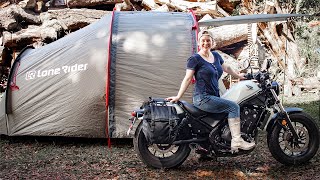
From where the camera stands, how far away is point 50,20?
1398 cm

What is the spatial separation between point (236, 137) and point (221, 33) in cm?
905

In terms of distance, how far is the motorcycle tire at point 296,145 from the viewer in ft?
13.3

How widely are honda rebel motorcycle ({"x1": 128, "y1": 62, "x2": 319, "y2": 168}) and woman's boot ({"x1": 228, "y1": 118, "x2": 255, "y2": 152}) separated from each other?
0.10 m

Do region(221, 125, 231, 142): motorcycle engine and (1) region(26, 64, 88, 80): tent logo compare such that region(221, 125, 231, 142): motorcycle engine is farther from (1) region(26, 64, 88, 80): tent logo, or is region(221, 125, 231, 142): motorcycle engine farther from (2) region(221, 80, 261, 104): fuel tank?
(1) region(26, 64, 88, 80): tent logo

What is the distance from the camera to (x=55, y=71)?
220 inches

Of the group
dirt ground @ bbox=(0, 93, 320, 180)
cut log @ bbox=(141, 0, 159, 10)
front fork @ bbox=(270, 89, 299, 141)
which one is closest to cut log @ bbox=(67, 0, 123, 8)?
cut log @ bbox=(141, 0, 159, 10)

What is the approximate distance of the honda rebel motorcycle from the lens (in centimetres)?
397

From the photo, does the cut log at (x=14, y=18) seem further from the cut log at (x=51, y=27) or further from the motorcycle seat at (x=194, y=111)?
the motorcycle seat at (x=194, y=111)

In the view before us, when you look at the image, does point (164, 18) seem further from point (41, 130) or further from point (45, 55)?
point (41, 130)

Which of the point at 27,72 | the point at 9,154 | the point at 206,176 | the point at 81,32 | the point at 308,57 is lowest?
the point at 308,57

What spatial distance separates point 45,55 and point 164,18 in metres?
2.02

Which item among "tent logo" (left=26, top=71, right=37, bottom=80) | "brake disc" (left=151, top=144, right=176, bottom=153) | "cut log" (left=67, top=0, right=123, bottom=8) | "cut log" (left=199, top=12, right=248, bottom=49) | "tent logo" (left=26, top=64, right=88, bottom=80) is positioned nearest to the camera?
"brake disc" (left=151, top=144, right=176, bottom=153)

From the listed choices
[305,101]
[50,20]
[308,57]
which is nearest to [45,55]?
[305,101]

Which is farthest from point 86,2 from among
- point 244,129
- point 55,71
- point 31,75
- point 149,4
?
point 244,129
